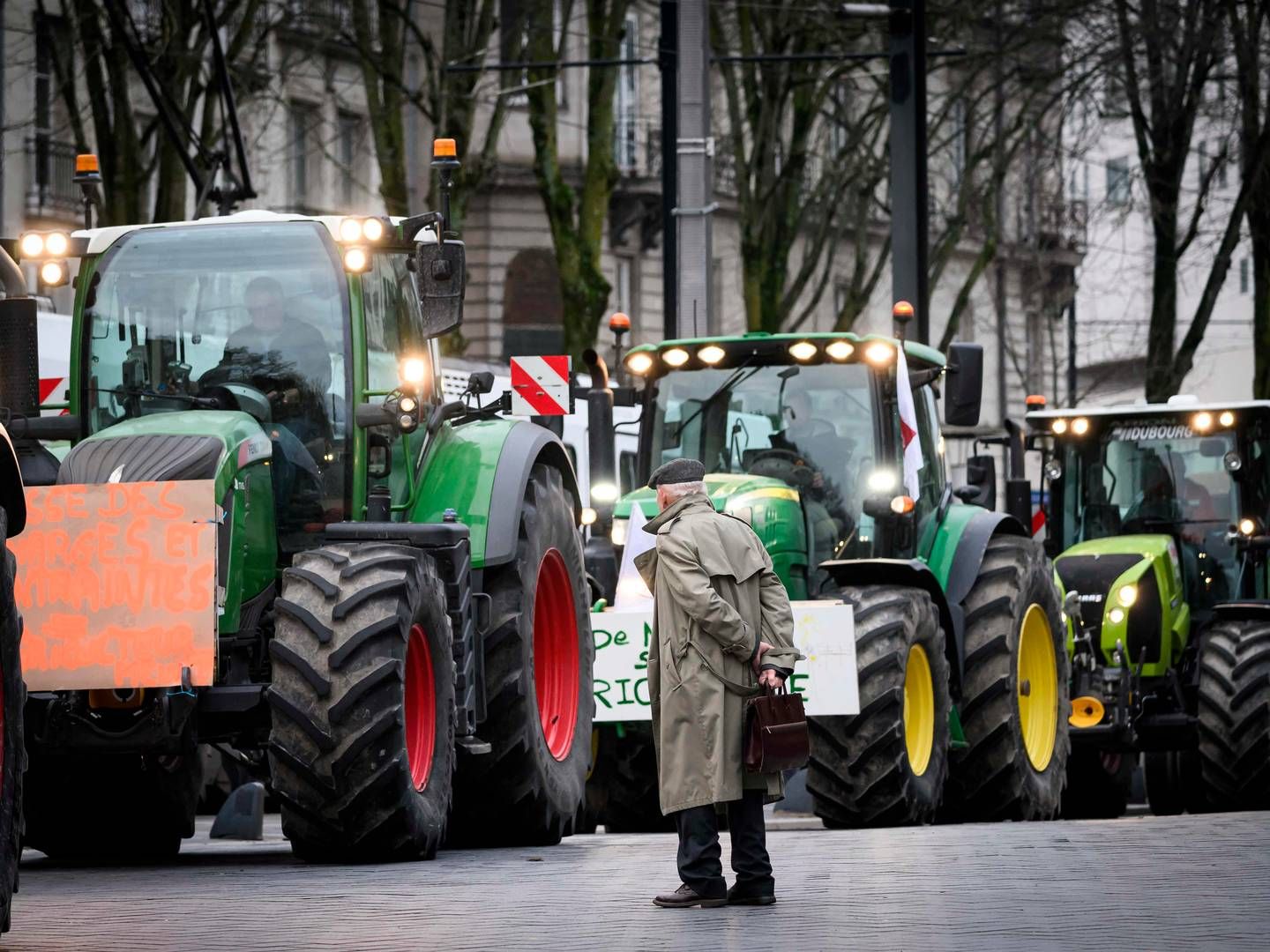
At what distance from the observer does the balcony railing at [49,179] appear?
124ft

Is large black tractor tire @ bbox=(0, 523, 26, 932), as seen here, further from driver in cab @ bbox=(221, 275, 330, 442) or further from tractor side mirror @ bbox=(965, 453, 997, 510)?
tractor side mirror @ bbox=(965, 453, 997, 510)

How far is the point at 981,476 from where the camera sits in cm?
1755

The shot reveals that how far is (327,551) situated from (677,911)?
2.35 meters

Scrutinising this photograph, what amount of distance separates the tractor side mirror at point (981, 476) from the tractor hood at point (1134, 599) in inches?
34.5

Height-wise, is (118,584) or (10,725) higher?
(118,584)

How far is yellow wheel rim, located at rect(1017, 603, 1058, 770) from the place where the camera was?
16.1m

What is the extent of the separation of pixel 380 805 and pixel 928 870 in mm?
2191

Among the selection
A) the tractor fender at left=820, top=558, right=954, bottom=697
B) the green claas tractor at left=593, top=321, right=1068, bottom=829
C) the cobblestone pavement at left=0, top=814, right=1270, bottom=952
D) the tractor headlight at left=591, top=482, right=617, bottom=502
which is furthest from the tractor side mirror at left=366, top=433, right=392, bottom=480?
the tractor headlight at left=591, top=482, right=617, bottom=502

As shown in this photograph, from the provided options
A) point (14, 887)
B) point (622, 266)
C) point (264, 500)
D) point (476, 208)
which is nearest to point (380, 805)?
point (264, 500)

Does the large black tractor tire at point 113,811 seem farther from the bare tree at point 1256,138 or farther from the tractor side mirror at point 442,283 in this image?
the bare tree at point 1256,138

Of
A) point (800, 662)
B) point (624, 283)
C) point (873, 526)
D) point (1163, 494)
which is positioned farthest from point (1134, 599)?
point (624, 283)

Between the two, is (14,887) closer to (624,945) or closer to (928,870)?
(624,945)

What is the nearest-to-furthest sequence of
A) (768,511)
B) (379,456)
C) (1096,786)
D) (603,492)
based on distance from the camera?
(379,456)
(768,511)
(603,492)
(1096,786)

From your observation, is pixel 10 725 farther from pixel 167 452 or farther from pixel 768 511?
pixel 768 511
